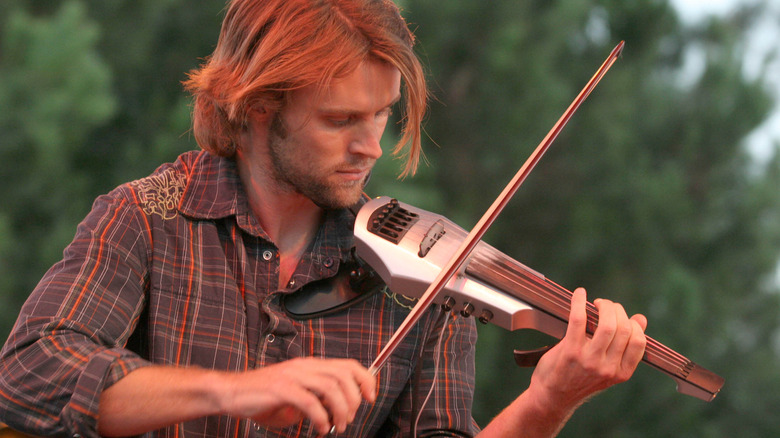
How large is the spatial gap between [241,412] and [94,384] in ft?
0.60

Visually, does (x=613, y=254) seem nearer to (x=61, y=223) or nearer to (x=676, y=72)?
(x=676, y=72)

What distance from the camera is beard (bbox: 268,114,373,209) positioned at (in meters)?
1.23

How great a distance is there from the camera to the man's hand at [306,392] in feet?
2.76

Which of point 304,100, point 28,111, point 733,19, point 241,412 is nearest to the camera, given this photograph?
point 241,412

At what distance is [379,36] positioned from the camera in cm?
125

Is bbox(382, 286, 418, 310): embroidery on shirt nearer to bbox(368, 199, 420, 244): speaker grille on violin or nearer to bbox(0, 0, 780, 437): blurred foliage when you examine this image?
bbox(368, 199, 420, 244): speaker grille on violin

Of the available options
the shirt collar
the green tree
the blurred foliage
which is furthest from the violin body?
the green tree

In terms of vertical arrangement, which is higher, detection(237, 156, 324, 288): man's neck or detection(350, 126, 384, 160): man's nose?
detection(350, 126, 384, 160): man's nose

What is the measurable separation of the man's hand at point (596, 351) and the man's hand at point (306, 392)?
309mm

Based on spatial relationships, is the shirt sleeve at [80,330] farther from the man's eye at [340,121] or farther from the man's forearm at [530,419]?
the man's forearm at [530,419]

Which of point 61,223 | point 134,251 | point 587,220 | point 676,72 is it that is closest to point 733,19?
point 676,72

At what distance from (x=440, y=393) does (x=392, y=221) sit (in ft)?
0.91

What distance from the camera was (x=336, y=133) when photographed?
1220 millimetres

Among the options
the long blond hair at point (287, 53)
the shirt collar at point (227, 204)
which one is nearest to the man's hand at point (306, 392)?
the shirt collar at point (227, 204)
